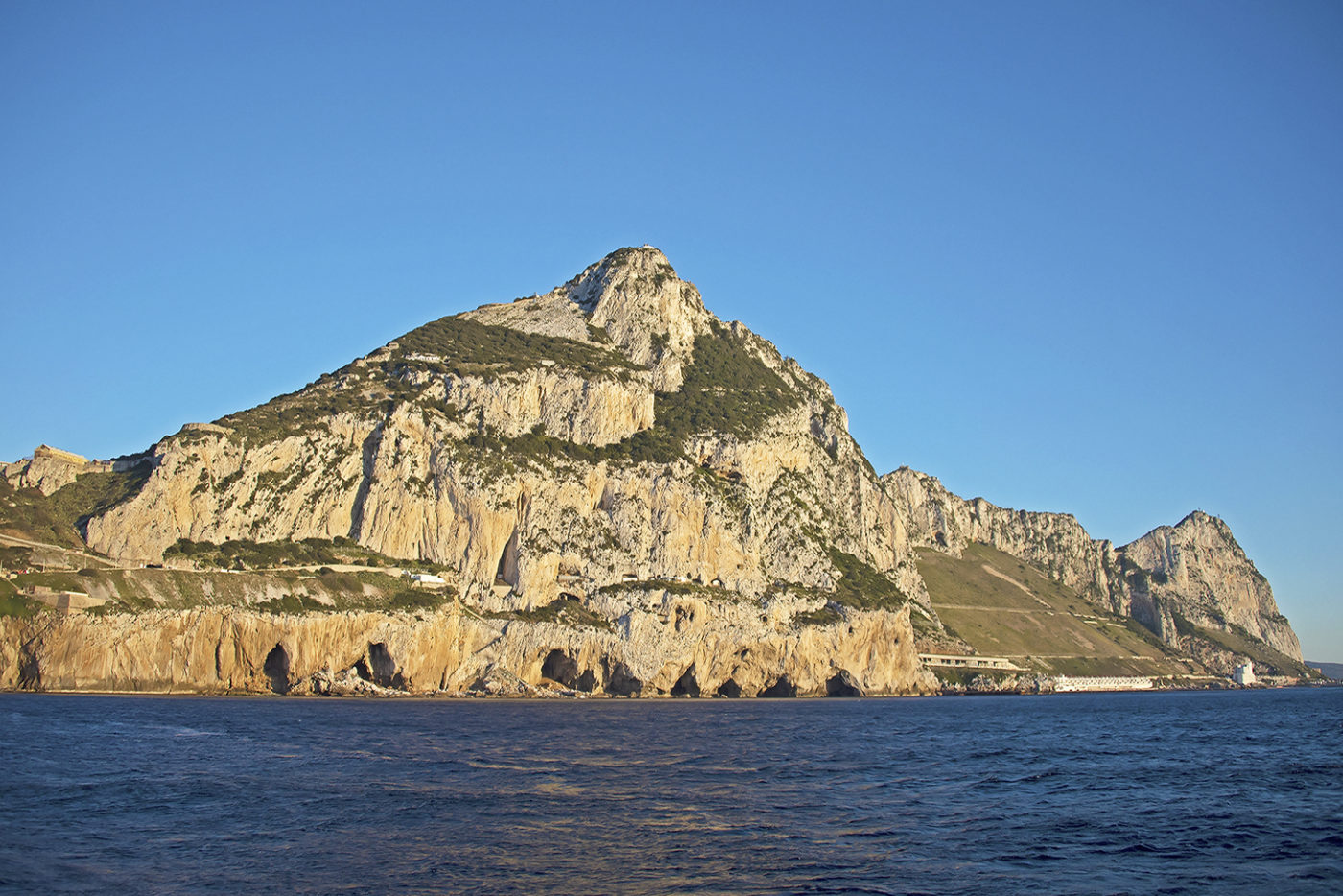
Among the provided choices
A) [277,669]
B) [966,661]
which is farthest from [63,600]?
[966,661]

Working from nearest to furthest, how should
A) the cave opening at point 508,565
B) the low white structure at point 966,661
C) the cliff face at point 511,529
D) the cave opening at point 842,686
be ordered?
the cliff face at point 511,529
the cave opening at point 508,565
the cave opening at point 842,686
the low white structure at point 966,661

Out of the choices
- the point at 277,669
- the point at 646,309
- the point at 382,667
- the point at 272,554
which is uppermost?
the point at 646,309

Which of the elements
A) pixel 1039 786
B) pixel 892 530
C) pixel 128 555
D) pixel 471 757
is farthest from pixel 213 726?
pixel 892 530

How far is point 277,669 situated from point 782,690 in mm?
51884


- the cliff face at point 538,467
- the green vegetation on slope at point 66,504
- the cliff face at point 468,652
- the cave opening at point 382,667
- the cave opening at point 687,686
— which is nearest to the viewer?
the cliff face at point 468,652

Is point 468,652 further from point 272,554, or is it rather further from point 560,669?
point 272,554

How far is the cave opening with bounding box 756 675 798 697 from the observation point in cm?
11256

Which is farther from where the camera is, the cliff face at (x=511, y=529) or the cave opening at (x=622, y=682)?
the cave opening at (x=622, y=682)

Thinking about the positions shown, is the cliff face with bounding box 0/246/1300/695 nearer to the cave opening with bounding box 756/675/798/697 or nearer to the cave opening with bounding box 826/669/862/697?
the cave opening with bounding box 826/669/862/697

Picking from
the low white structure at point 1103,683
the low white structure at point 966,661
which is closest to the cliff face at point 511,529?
the low white structure at point 966,661

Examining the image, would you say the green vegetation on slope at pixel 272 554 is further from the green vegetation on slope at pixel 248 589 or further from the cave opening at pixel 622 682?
the cave opening at pixel 622 682

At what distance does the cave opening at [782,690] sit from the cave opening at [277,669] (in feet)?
159

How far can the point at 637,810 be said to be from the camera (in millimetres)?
29516

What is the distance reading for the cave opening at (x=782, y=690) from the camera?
112562mm
